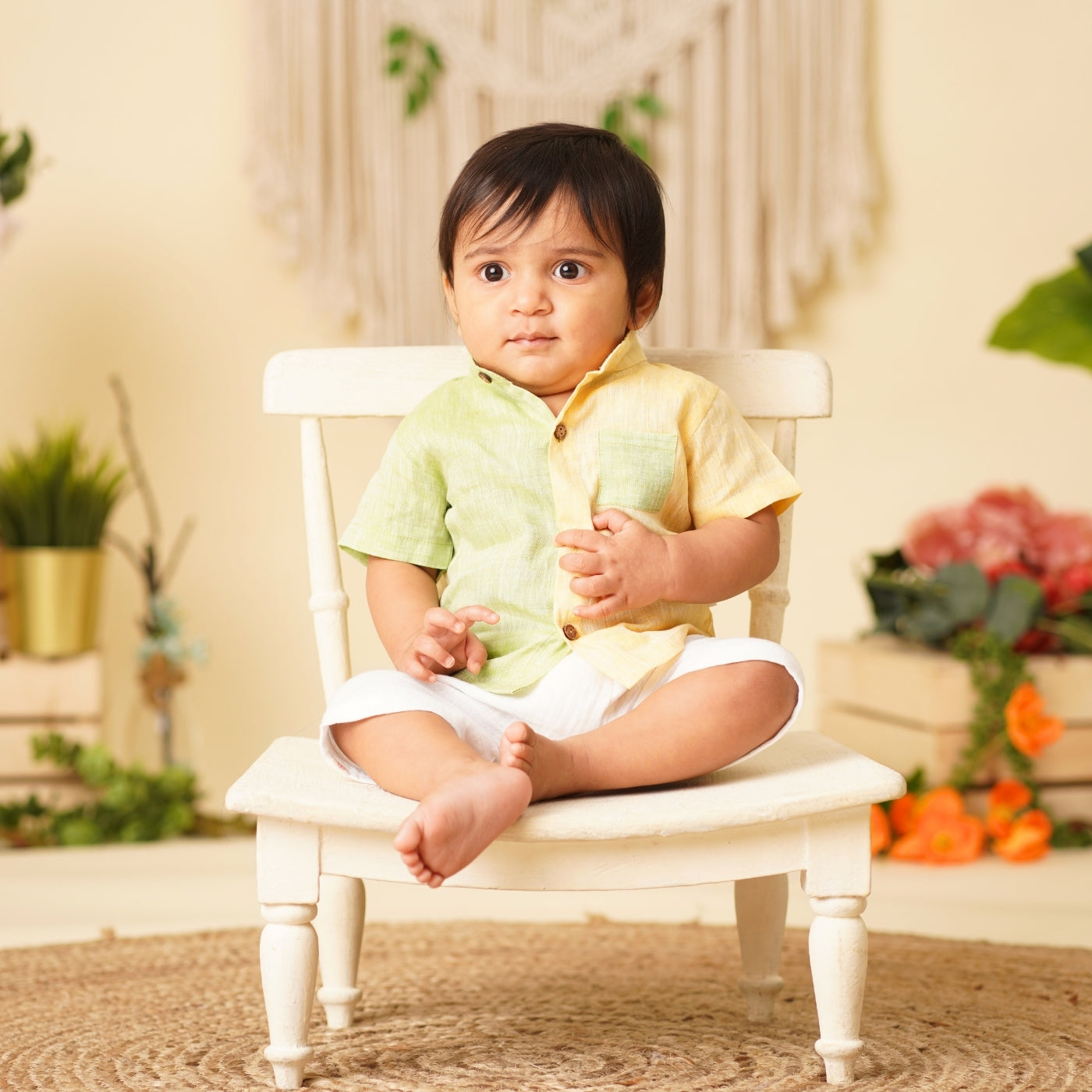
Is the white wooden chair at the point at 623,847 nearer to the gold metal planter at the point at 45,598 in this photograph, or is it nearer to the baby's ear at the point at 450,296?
the baby's ear at the point at 450,296

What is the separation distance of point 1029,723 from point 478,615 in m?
1.11

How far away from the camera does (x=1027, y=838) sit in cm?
180

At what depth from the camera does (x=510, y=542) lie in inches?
42.1

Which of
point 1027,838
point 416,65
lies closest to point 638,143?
point 416,65

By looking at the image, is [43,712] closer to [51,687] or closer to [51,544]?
[51,687]

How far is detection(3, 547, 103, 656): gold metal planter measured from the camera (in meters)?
1.99

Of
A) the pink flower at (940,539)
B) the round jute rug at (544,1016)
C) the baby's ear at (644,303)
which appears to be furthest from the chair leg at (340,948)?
the pink flower at (940,539)

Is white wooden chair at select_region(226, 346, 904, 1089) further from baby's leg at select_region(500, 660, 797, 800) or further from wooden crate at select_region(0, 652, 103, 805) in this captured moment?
wooden crate at select_region(0, 652, 103, 805)

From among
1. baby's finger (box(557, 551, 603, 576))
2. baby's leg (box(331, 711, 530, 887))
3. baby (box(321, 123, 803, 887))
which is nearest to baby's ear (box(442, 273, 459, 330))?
baby (box(321, 123, 803, 887))

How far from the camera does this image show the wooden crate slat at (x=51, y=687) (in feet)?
6.50

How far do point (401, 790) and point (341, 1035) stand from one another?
0.33 m

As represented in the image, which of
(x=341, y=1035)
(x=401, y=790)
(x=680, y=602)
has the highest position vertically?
(x=680, y=602)

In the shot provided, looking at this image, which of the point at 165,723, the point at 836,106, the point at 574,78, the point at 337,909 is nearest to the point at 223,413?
the point at 165,723

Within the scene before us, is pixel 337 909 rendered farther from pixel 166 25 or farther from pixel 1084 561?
pixel 166 25
